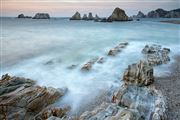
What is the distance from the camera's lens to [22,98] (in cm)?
1055

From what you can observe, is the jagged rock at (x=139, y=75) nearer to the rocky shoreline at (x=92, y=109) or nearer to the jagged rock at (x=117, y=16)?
the rocky shoreline at (x=92, y=109)

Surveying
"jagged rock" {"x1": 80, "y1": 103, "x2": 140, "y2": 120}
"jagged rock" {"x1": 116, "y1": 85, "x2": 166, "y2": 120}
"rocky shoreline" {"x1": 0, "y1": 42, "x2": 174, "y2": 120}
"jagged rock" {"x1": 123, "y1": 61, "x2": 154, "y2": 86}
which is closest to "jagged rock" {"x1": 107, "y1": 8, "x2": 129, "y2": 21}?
"jagged rock" {"x1": 123, "y1": 61, "x2": 154, "y2": 86}

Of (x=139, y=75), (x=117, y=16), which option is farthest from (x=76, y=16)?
(x=139, y=75)

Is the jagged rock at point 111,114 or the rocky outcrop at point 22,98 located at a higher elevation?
the jagged rock at point 111,114

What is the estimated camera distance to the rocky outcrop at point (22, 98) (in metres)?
9.93

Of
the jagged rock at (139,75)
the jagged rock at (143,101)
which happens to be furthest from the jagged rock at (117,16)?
the jagged rock at (143,101)

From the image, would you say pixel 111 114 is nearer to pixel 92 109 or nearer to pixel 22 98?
pixel 92 109

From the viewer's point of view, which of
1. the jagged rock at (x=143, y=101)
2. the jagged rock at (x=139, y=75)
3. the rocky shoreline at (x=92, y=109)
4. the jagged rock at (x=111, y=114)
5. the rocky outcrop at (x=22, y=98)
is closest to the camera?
the jagged rock at (x=111, y=114)

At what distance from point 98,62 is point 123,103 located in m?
10.5

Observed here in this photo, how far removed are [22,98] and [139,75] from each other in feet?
22.7

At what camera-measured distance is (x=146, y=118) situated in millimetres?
8336

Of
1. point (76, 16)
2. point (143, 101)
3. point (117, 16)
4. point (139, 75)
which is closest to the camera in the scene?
point (143, 101)

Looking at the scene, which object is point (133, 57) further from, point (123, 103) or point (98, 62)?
point (123, 103)

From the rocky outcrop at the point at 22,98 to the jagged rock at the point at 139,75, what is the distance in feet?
14.1
